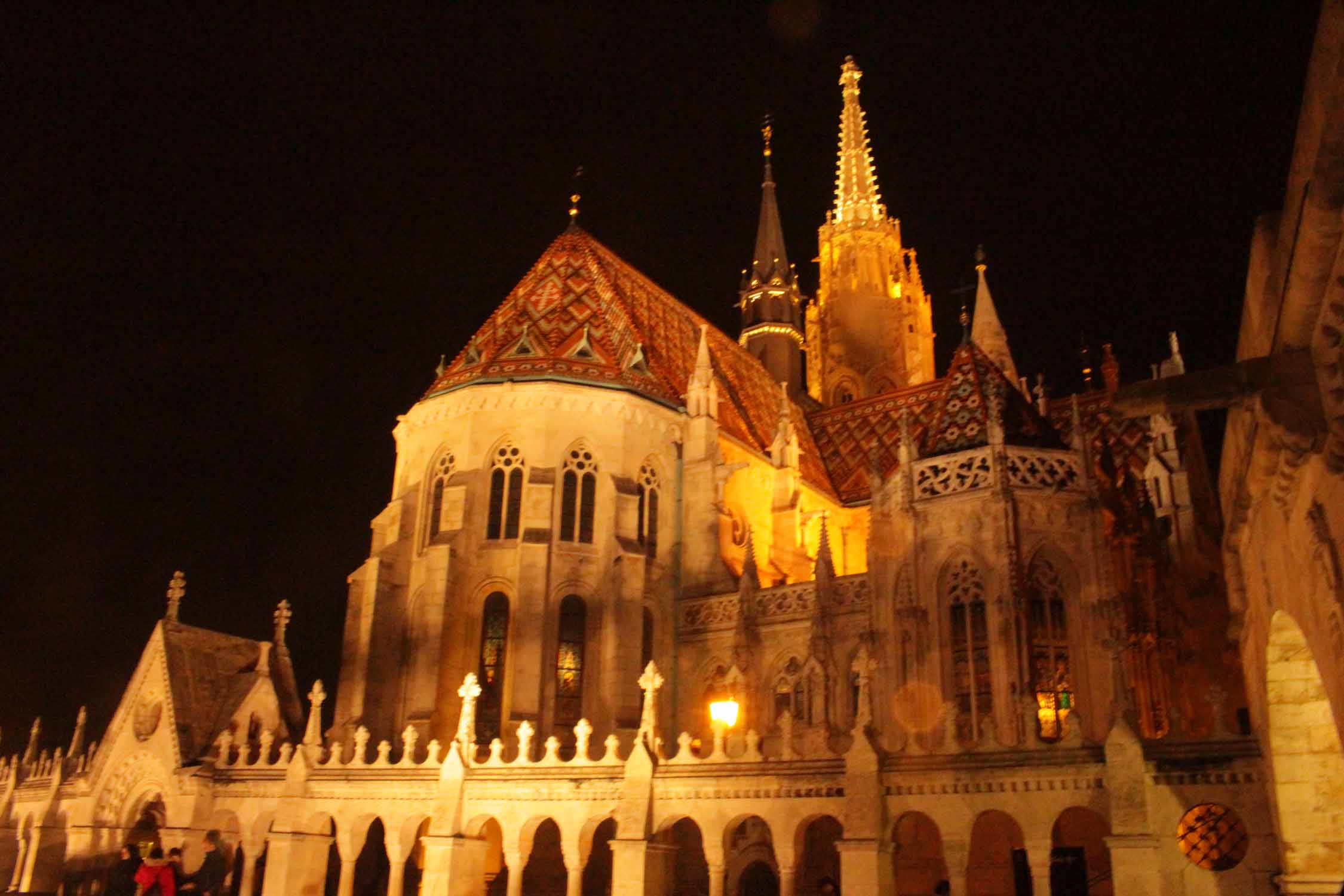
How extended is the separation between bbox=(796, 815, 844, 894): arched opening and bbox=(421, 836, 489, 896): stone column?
6390 mm

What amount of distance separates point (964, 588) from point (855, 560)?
1333 cm

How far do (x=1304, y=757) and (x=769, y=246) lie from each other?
139 feet

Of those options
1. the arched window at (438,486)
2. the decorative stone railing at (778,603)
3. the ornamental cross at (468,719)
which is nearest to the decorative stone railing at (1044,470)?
the decorative stone railing at (778,603)

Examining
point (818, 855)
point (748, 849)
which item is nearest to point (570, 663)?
point (748, 849)

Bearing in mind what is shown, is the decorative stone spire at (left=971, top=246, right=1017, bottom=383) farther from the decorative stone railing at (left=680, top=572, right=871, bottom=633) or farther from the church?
the decorative stone railing at (left=680, top=572, right=871, bottom=633)

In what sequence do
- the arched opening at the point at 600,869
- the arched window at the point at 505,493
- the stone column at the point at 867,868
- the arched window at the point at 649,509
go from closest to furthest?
the stone column at the point at 867,868
the arched opening at the point at 600,869
the arched window at the point at 505,493
the arched window at the point at 649,509

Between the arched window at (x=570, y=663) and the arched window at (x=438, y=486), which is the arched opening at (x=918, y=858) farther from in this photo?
the arched window at (x=438, y=486)

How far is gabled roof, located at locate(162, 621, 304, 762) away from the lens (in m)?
24.5

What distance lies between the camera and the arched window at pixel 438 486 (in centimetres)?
3103

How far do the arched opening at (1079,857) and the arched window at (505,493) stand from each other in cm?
1530

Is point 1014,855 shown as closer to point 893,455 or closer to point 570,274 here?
point 893,455

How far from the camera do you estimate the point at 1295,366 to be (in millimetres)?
7352

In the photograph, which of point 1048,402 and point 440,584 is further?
point 1048,402

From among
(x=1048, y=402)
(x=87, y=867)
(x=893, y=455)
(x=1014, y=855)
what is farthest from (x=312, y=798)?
(x=1048, y=402)
